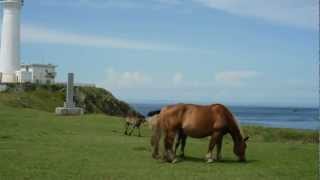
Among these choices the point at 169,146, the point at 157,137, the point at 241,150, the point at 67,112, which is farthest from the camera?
the point at 67,112

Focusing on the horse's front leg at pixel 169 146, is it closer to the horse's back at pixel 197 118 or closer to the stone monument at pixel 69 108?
the horse's back at pixel 197 118

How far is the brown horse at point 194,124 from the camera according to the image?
1838 cm

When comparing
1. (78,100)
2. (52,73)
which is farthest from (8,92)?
(52,73)

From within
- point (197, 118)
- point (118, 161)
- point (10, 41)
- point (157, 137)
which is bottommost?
point (118, 161)

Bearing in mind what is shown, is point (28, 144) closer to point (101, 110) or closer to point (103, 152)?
point (103, 152)

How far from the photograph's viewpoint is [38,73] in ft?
275

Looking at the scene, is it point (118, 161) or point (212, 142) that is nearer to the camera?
point (118, 161)

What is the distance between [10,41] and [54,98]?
39.4ft

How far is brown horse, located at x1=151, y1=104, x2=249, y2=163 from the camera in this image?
18.4 meters

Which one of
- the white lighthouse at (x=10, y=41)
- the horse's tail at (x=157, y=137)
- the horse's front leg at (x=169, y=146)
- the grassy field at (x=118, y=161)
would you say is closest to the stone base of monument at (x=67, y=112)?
the grassy field at (x=118, y=161)

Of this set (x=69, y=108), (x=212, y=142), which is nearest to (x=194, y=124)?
(x=212, y=142)

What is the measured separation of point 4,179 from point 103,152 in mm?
6332

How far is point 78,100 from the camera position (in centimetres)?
7800

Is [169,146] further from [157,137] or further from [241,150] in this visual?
[241,150]
